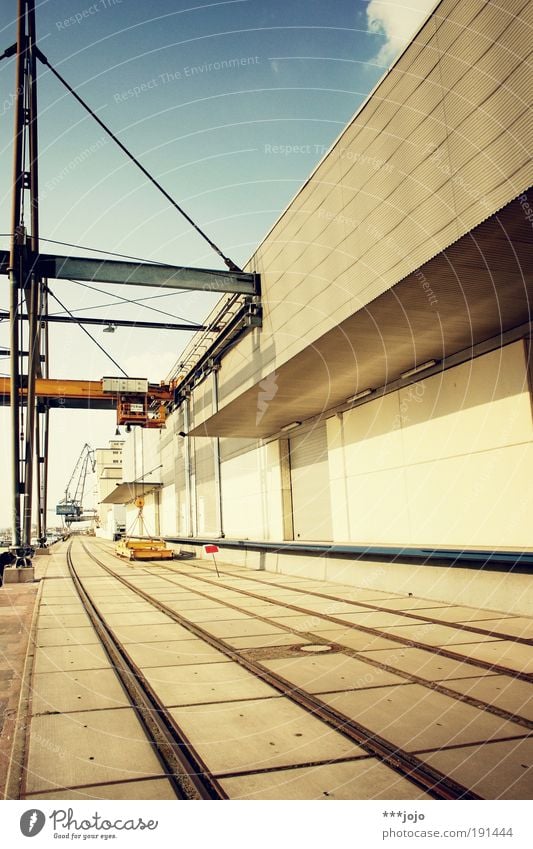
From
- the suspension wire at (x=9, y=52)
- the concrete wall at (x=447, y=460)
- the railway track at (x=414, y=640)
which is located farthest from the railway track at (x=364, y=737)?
the suspension wire at (x=9, y=52)

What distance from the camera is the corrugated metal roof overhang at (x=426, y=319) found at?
891cm

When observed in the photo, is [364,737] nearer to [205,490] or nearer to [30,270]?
[30,270]

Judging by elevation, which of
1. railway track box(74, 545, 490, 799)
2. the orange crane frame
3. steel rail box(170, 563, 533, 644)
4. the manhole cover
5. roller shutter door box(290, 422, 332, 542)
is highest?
the orange crane frame

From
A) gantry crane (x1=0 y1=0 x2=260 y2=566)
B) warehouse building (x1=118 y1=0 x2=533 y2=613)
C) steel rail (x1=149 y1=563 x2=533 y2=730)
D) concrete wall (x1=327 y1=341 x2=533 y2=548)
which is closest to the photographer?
steel rail (x1=149 y1=563 x2=533 y2=730)

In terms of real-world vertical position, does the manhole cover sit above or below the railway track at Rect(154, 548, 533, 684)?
above

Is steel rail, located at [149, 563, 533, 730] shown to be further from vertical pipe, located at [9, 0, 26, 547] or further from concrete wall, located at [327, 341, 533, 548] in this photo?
vertical pipe, located at [9, 0, 26, 547]

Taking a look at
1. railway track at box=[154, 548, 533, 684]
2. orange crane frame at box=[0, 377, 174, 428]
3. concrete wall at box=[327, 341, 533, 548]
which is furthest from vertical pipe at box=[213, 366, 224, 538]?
railway track at box=[154, 548, 533, 684]

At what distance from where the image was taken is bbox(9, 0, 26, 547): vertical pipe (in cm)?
1766

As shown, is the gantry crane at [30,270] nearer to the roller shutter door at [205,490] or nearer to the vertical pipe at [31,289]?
the vertical pipe at [31,289]

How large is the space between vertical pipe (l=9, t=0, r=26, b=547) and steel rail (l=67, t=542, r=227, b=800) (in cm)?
1208

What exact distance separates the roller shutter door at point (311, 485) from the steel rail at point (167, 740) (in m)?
13.4

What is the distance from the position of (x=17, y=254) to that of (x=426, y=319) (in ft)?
39.0

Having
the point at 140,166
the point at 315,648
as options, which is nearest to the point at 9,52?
the point at 140,166

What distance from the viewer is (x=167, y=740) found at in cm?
481
